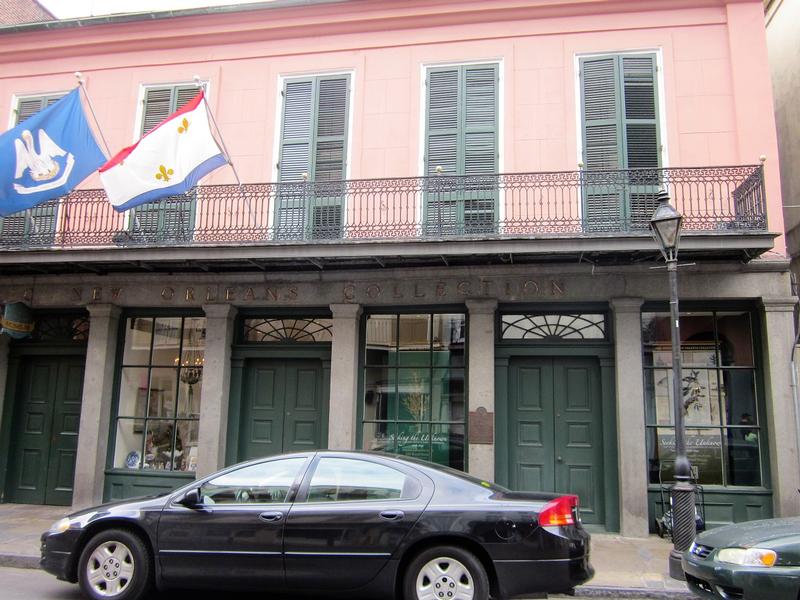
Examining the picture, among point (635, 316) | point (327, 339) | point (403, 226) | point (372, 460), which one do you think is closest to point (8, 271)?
point (327, 339)

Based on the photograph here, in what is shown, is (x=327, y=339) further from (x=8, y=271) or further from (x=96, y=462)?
(x=8, y=271)

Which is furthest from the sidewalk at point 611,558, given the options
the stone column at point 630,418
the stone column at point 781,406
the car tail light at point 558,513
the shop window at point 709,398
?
the stone column at point 781,406

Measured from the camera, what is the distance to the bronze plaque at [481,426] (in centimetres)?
1020

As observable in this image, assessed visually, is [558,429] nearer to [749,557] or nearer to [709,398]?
[709,398]

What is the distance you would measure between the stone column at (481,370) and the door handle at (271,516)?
4751mm

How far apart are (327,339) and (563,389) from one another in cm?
402

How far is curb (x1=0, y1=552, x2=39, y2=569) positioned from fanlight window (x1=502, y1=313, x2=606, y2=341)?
719 centimetres

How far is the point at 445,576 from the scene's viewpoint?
18.6ft

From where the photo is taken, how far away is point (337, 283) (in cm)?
1105

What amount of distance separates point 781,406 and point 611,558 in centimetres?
352

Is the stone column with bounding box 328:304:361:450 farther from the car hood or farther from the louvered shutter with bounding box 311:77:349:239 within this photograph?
the car hood

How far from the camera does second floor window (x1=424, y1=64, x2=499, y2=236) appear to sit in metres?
10.7

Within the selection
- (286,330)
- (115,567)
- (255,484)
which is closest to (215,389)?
(286,330)

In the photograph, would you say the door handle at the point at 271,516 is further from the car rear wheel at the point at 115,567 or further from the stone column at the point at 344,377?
the stone column at the point at 344,377
